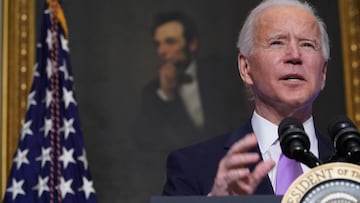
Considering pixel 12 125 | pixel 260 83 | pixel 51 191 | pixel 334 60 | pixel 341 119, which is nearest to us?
pixel 341 119

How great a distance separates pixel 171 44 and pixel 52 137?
1.21m

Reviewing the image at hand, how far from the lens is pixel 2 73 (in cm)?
520

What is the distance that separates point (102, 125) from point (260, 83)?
280cm

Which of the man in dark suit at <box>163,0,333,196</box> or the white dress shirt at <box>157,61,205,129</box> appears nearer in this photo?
the man in dark suit at <box>163,0,333,196</box>

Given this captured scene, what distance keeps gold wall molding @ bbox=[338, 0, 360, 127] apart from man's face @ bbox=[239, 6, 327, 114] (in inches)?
115

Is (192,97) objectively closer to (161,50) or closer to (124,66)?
(161,50)

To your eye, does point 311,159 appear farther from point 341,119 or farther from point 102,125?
point 102,125

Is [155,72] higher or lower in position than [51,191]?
higher

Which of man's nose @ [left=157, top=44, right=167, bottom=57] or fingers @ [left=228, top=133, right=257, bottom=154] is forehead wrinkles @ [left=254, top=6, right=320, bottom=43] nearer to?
fingers @ [left=228, top=133, right=257, bottom=154]

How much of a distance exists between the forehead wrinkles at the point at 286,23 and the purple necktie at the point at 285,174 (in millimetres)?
505

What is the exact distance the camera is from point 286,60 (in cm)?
255

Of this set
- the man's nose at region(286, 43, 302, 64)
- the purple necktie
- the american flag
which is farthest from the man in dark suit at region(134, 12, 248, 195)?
the purple necktie

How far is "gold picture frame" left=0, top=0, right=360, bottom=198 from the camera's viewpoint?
511 centimetres

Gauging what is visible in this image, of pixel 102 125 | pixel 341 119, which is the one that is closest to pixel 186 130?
pixel 102 125
